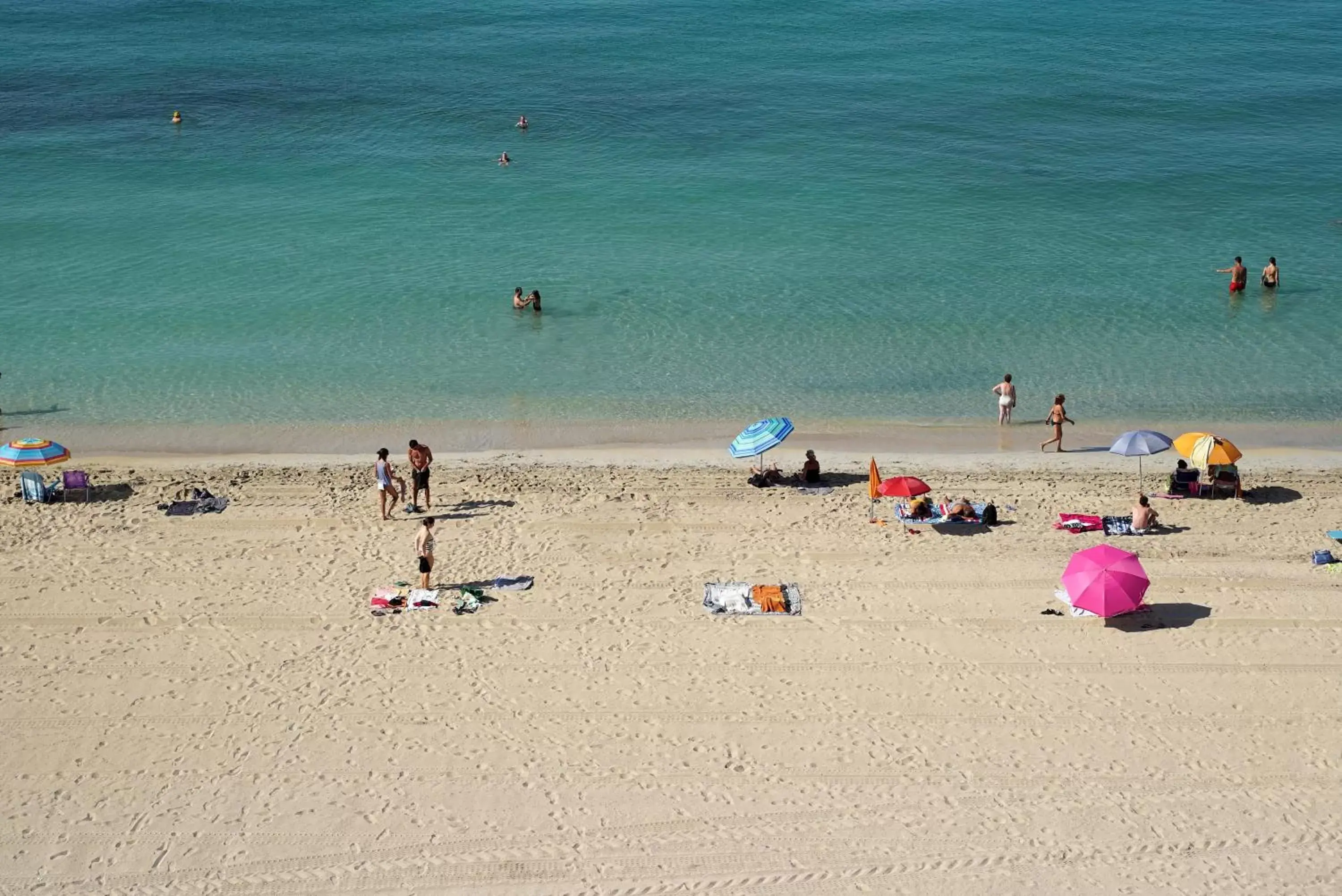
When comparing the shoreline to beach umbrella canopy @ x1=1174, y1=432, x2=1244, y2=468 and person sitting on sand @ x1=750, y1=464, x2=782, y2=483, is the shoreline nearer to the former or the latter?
person sitting on sand @ x1=750, y1=464, x2=782, y2=483

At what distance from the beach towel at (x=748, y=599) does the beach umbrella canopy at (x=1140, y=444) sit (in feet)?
20.4

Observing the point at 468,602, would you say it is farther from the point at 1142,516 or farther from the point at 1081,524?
the point at 1142,516

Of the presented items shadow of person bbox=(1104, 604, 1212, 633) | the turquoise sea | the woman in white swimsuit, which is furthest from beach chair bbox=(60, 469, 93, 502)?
the woman in white swimsuit

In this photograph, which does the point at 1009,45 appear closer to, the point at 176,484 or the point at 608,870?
the point at 176,484

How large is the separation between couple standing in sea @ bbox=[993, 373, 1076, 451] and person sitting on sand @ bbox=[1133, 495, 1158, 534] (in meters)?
3.57

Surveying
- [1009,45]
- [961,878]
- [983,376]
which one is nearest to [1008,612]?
[961,878]

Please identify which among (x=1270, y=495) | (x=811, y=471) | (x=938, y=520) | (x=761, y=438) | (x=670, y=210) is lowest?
(x=938, y=520)

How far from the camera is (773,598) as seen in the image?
628 inches

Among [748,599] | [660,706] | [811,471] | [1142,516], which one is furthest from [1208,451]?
[660,706]

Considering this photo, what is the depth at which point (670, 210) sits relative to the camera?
111ft

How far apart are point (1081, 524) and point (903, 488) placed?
2.47 metres

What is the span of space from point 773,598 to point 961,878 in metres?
4.86

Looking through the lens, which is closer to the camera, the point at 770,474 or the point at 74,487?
the point at 74,487

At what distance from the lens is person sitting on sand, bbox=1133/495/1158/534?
1759 centimetres
